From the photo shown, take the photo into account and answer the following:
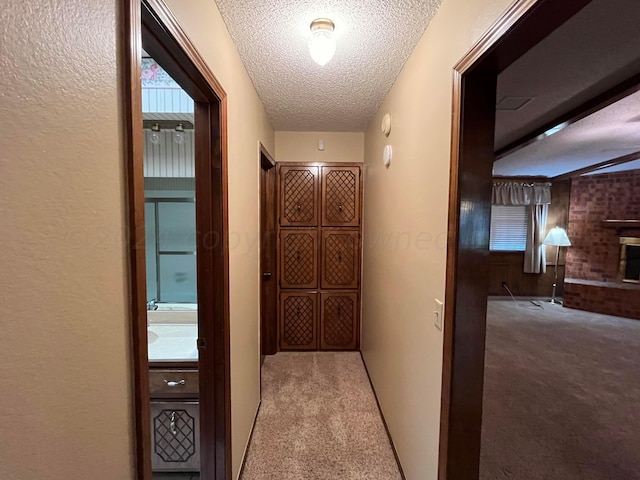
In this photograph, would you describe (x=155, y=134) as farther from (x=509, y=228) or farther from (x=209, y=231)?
(x=509, y=228)

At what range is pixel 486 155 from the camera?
3.58ft

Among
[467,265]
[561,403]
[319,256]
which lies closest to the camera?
[467,265]

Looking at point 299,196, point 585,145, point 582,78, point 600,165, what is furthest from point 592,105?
point 600,165

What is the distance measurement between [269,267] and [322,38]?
221 cm

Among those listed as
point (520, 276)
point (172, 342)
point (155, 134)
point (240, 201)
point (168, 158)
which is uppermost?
point (155, 134)

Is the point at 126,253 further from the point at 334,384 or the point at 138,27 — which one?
the point at 334,384

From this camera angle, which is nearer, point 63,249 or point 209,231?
point 63,249

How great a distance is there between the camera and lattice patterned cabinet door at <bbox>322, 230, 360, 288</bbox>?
3.26 meters

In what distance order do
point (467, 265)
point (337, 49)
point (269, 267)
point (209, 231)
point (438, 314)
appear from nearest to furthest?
point (467, 265)
point (438, 314)
point (209, 231)
point (337, 49)
point (269, 267)

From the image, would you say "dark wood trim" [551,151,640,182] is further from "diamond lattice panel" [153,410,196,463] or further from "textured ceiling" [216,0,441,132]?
"diamond lattice panel" [153,410,196,463]

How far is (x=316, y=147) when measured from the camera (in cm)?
317

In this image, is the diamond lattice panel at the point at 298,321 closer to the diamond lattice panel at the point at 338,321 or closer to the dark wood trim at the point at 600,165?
the diamond lattice panel at the point at 338,321

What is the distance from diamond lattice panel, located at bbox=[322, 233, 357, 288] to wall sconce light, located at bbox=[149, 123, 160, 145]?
1.86 m

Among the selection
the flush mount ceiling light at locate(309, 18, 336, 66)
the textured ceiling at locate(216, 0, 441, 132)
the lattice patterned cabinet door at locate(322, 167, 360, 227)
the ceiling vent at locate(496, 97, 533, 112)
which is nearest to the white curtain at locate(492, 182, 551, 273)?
the ceiling vent at locate(496, 97, 533, 112)
